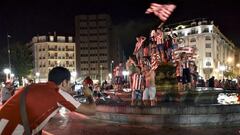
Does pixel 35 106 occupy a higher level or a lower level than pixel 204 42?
lower

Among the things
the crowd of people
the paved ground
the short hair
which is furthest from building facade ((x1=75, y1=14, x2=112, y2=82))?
the short hair

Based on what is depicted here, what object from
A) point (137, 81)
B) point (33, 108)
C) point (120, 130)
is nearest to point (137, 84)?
point (137, 81)

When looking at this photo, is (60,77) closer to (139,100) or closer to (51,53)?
(139,100)

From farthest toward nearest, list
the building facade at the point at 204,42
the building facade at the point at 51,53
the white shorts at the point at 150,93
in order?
the building facade at the point at 51,53, the building facade at the point at 204,42, the white shorts at the point at 150,93

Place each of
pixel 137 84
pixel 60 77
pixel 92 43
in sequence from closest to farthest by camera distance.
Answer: pixel 60 77
pixel 137 84
pixel 92 43

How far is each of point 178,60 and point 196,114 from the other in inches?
353

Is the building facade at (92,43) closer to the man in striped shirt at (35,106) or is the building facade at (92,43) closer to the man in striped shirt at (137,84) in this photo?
the man in striped shirt at (137,84)

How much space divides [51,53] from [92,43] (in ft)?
51.7

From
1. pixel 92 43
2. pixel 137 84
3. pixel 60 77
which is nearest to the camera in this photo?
pixel 60 77

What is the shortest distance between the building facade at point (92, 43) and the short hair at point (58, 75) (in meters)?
119

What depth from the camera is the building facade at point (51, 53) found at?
126000mm

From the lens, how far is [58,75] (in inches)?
159

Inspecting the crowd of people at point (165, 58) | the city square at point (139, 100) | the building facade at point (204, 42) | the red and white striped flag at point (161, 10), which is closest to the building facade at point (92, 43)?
the building facade at point (204, 42)

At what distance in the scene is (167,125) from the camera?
42.5 ft
